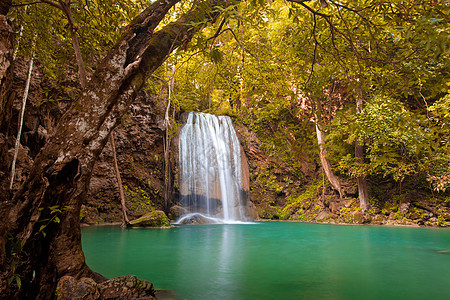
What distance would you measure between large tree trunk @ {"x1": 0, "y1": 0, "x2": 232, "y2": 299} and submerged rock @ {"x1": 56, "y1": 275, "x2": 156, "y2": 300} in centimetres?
12

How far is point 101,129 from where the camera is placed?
8.57ft

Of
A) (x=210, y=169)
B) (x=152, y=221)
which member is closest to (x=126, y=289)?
(x=152, y=221)

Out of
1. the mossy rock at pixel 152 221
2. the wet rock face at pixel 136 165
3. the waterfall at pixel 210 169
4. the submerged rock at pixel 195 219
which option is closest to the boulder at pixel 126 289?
the mossy rock at pixel 152 221

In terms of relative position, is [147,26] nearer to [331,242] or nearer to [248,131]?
[331,242]

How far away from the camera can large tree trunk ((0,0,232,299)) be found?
2.28m

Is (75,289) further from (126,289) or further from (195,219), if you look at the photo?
(195,219)

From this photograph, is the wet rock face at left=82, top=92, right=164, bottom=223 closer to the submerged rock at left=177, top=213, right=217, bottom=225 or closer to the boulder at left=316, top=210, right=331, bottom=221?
the submerged rock at left=177, top=213, right=217, bottom=225

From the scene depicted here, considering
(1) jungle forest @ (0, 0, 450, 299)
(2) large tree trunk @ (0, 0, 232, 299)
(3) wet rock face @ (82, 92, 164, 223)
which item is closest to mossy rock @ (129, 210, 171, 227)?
(1) jungle forest @ (0, 0, 450, 299)

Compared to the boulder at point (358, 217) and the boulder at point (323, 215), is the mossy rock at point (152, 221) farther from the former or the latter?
the boulder at point (358, 217)

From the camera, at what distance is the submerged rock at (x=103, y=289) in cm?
240

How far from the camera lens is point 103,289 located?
2586 millimetres

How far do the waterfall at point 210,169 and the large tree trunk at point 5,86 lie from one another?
12.0 meters

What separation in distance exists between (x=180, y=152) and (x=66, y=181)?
40.6ft

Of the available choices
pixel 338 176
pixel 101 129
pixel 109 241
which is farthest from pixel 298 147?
pixel 338 176
